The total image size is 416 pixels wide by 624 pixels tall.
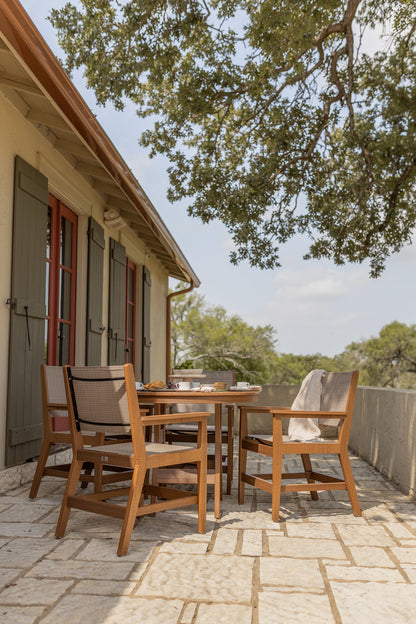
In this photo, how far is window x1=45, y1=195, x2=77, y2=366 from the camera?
4922 mm

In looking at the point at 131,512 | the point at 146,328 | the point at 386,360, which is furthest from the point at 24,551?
the point at 386,360

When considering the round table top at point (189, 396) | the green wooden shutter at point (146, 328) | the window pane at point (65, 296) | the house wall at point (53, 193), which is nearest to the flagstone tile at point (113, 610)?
the round table top at point (189, 396)

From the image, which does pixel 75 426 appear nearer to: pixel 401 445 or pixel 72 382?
pixel 72 382

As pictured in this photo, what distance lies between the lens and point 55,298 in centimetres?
500

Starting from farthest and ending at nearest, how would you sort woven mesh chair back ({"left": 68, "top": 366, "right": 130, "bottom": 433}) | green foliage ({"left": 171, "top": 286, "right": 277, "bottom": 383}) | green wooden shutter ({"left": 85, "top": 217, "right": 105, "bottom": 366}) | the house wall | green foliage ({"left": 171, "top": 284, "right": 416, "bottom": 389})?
green foliage ({"left": 171, "top": 286, "right": 277, "bottom": 383}), green foliage ({"left": 171, "top": 284, "right": 416, "bottom": 389}), green wooden shutter ({"left": 85, "top": 217, "right": 105, "bottom": 366}), the house wall, woven mesh chair back ({"left": 68, "top": 366, "right": 130, "bottom": 433})

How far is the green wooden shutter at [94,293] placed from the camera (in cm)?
552

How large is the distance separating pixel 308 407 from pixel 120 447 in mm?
1319

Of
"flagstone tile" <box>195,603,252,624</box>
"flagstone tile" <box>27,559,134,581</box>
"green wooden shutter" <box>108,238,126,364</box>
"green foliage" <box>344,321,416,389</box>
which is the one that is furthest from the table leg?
"green foliage" <box>344,321,416,389</box>

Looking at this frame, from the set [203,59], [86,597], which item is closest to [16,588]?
[86,597]

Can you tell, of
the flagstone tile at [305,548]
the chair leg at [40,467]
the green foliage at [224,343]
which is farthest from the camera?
Result: the green foliage at [224,343]

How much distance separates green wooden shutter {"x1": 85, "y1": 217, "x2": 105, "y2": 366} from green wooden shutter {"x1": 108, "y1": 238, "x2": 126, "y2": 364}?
39cm

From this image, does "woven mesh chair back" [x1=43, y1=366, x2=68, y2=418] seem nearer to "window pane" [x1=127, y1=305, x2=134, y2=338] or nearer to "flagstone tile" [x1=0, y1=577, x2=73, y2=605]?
"flagstone tile" [x1=0, y1=577, x2=73, y2=605]

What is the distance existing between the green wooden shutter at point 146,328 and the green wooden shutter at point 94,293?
231 cm

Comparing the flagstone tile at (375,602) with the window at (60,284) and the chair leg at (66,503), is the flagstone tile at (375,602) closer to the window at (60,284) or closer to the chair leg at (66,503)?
the chair leg at (66,503)
